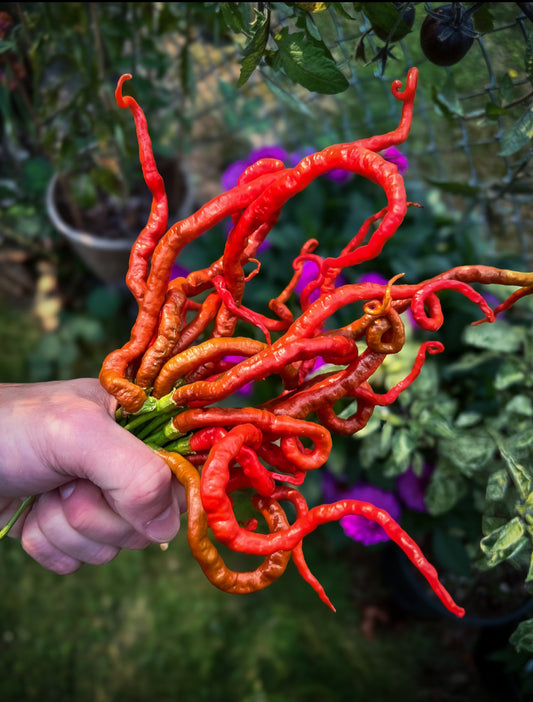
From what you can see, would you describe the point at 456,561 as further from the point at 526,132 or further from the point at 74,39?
the point at 74,39

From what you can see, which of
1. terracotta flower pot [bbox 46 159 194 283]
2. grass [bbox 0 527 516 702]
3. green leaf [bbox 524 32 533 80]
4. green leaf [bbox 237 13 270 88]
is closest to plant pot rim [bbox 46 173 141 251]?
terracotta flower pot [bbox 46 159 194 283]

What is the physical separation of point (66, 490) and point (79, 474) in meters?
0.12

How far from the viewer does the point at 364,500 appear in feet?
4.64

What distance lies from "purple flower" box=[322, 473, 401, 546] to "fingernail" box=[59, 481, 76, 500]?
0.56 meters

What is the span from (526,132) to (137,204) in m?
1.60

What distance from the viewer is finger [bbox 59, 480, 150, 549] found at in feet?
3.05

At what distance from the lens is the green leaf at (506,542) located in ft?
2.88

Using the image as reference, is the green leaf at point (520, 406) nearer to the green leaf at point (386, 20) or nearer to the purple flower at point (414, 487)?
the purple flower at point (414, 487)

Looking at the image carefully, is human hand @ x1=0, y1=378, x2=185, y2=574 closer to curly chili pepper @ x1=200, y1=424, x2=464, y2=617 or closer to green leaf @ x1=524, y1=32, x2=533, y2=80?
curly chili pepper @ x1=200, y1=424, x2=464, y2=617

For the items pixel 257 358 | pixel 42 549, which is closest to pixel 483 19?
pixel 257 358

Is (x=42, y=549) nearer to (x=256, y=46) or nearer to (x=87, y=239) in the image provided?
(x=256, y=46)

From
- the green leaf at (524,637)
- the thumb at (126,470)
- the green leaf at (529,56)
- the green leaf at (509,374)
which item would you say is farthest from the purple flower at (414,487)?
the green leaf at (529,56)

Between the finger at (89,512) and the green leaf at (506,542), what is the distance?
59 cm

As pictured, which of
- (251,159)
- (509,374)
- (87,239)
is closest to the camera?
(509,374)
